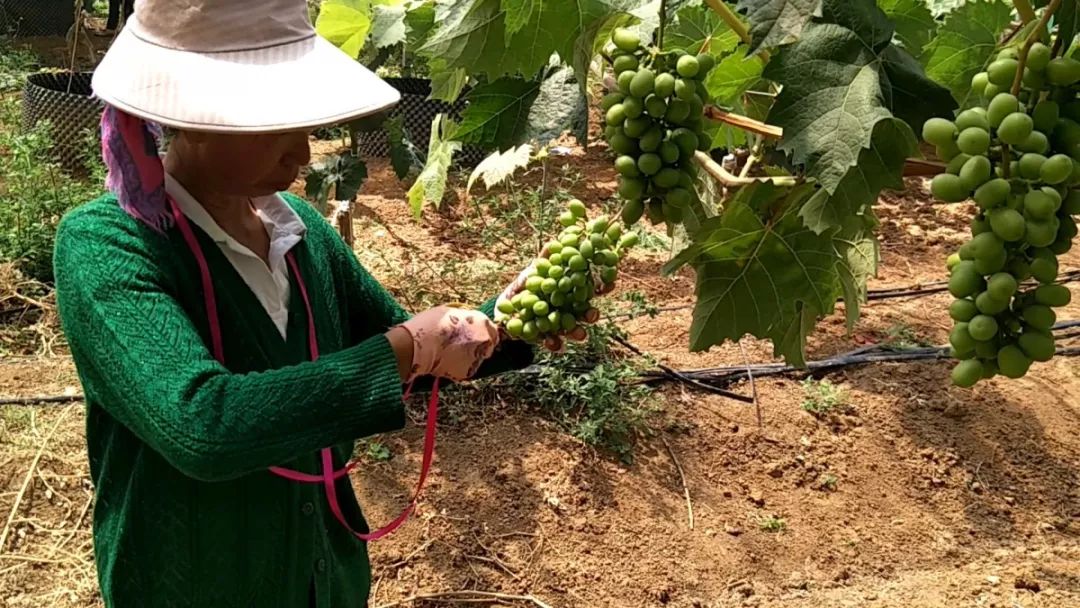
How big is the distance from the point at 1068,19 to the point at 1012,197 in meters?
0.25

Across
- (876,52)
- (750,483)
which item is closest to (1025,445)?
(750,483)

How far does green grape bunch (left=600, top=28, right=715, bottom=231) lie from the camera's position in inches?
60.9

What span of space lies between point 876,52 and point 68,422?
13.2 feet

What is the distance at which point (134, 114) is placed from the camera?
1.58m

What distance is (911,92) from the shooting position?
154 cm

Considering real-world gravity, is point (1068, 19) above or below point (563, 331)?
above

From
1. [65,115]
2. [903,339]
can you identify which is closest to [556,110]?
[903,339]

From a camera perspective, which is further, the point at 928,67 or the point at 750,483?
the point at 750,483

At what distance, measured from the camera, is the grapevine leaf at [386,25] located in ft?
11.6

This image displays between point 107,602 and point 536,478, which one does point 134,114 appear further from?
point 536,478

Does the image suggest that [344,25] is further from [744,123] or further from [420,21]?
[744,123]

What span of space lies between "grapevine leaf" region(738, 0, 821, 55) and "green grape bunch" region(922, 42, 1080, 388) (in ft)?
0.76

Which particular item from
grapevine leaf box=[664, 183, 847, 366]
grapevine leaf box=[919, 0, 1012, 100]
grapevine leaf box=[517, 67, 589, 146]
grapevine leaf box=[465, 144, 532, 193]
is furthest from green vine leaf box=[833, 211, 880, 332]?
grapevine leaf box=[465, 144, 532, 193]

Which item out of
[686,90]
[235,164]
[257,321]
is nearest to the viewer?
[686,90]
